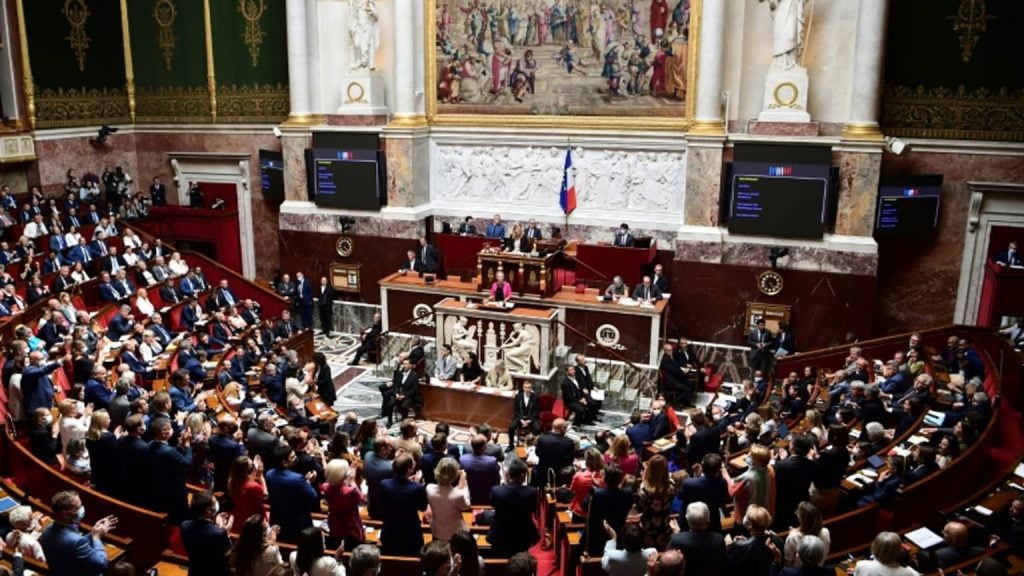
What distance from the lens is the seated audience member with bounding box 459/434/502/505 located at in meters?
7.75

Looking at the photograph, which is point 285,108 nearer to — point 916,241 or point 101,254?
point 101,254

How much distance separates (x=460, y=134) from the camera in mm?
18875

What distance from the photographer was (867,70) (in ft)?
49.8

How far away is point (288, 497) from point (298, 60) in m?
14.7

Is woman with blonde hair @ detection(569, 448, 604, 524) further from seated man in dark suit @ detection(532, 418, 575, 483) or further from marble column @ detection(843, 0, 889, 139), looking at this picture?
marble column @ detection(843, 0, 889, 139)

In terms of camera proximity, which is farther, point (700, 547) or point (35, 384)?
point (35, 384)

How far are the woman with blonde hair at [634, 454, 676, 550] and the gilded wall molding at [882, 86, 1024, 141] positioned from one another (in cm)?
1224

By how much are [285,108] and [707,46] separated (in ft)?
33.9

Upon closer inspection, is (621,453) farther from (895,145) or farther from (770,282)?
(895,145)

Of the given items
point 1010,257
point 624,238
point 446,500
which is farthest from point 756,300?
point 446,500

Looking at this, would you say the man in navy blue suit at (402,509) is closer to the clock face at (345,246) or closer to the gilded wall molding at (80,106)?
the clock face at (345,246)

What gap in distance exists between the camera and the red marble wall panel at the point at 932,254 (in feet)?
50.4

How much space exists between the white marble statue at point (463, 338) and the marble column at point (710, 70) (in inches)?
238

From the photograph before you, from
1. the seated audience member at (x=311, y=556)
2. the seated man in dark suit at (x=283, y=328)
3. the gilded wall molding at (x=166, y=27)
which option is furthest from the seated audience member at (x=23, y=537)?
the gilded wall molding at (x=166, y=27)
